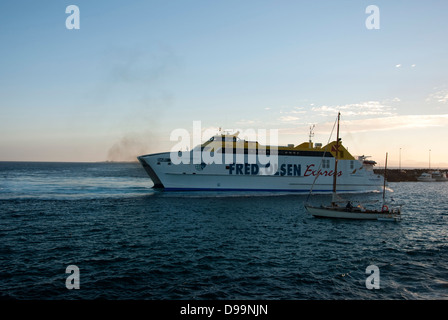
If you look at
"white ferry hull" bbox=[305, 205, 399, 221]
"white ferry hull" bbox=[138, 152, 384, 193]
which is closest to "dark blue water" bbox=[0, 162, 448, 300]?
"white ferry hull" bbox=[305, 205, 399, 221]

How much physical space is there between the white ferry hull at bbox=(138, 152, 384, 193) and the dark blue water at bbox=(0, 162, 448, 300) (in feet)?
41.0

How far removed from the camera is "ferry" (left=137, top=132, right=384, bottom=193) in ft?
154

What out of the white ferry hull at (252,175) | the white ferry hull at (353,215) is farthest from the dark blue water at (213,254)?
the white ferry hull at (252,175)

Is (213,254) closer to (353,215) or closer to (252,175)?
(353,215)

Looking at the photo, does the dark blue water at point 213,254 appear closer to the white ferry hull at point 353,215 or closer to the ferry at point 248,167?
the white ferry hull at point 353,215

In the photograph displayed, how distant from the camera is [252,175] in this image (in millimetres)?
49906

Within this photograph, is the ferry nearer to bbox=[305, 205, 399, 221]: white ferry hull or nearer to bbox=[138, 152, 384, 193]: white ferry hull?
bbox=[138, 152, 384, 193]: white ferry hull

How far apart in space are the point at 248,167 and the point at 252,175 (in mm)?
1512

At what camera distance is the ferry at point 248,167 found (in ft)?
154

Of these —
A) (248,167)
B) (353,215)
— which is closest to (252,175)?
(248,167)

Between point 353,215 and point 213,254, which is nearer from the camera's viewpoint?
point 213,254

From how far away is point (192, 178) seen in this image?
47375 mm
